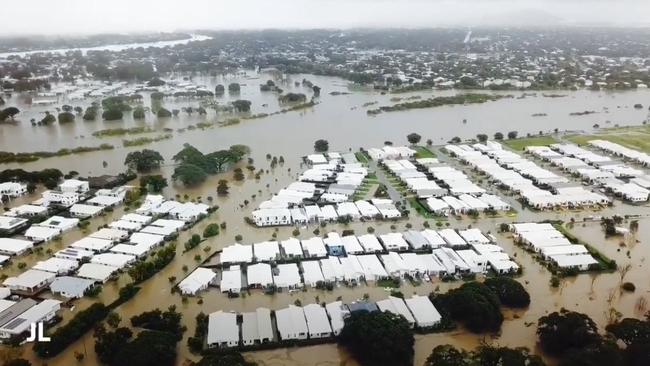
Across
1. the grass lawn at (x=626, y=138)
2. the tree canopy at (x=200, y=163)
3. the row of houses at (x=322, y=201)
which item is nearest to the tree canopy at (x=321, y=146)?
the row of houses at (x=322, y=201)

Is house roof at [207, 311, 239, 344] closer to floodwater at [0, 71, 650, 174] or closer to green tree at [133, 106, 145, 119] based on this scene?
floodwater at [0, 71, 650, 174]

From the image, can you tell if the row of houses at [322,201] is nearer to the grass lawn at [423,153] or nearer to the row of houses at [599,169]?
the grass lawn at [423,153]

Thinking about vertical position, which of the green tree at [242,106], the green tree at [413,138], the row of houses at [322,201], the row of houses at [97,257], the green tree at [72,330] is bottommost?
the green tree at [72,330]

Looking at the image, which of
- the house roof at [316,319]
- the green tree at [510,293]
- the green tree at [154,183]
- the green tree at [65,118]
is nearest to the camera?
the house roof at [316,319]

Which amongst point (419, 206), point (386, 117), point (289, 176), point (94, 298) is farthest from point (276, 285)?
point (386, 117)

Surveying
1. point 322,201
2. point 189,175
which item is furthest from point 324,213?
point 189,175

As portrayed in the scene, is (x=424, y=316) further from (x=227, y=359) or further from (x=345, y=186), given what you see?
(x=345, y=186)

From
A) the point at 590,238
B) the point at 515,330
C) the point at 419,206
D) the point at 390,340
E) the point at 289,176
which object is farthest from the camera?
the point at 289,176
